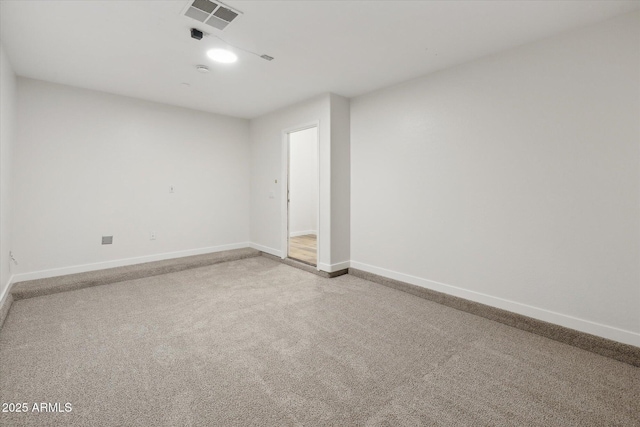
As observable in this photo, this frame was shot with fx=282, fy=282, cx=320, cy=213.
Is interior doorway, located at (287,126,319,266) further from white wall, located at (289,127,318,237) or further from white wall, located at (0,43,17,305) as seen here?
white wall, located at (0,43,17,305)

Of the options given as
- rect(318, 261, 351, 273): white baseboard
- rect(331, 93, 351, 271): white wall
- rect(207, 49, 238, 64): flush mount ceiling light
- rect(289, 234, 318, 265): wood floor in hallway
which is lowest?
rect(289, 234, 318, 265): wood floor in hallway

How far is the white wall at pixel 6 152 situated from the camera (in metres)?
2.64

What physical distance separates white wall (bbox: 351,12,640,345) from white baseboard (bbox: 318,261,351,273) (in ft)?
2.24

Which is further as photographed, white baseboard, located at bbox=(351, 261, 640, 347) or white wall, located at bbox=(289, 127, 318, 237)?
white wall, located at bbox=(289, 127, 318, 237)

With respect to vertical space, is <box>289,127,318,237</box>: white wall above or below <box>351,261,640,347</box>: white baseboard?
above

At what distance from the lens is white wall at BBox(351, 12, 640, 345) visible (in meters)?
2.11

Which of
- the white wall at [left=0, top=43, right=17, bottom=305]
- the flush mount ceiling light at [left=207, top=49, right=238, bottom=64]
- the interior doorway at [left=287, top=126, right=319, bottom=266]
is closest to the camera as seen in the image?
the white wall at [left=0, top=43, right=17, bottom=305]

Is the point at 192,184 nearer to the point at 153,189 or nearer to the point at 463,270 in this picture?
the point at 153,189

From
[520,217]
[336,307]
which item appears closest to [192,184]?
[336,307]

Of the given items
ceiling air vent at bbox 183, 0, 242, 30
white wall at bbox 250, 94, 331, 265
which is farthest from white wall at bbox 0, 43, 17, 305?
white wall at bbox 250, 94, 331, 265

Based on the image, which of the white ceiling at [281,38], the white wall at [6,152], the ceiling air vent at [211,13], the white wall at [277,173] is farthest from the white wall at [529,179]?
the white wall at [6,152]

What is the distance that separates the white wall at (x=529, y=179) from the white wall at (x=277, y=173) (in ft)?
2.69

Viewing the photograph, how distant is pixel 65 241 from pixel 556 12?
221 inches

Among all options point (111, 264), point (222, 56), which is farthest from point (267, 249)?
point (222, 56)
